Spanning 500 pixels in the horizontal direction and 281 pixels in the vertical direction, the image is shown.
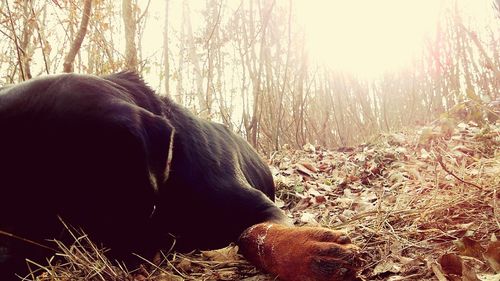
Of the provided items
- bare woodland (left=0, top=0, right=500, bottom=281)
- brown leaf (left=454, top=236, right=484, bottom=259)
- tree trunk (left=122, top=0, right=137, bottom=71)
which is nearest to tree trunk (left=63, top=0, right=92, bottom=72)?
bare woodland (left=0, top=0, right=500, bottom=281)

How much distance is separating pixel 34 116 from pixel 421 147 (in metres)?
3.79

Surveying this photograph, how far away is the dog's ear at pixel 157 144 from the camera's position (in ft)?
5.74

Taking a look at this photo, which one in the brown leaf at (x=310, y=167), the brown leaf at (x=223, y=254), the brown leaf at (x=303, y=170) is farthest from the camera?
the brown leaf at (x=310, y=167)

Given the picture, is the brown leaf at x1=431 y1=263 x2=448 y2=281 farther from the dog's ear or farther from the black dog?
the dog's ear

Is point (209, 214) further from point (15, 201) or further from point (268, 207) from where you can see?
point (15, 201)

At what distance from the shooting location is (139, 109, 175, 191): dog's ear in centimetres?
175

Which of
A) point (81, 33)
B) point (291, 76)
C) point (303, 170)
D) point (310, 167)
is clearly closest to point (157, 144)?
point (81, 33)

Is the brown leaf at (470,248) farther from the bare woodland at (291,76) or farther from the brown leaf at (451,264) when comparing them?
the bare woodland at (291,76)

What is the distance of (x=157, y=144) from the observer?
1805 mm

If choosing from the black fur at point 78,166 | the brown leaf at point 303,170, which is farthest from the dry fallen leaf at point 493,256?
the brown leaf at point 303,170

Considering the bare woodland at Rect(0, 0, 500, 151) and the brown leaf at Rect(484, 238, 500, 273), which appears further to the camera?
the bare woodland at Rect(0, 0, 500, 151)

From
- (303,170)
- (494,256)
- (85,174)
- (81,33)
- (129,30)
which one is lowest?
(303,170)

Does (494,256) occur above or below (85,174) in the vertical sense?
below

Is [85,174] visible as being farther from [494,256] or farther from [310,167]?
[310,167]
